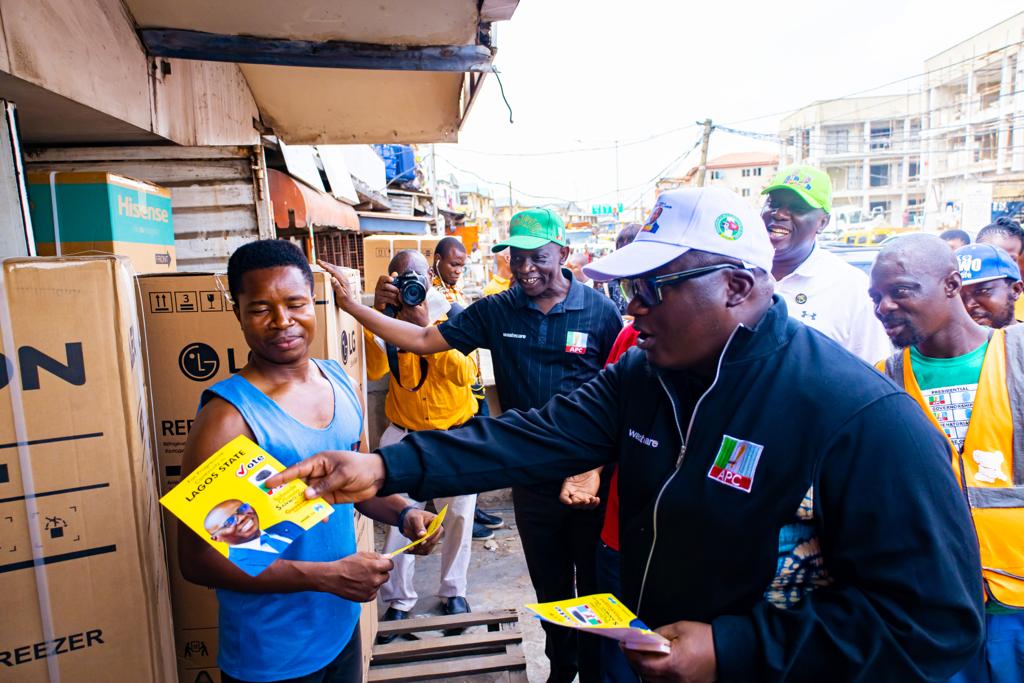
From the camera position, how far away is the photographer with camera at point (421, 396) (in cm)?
356

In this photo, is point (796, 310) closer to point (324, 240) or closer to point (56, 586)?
point (56, 586)

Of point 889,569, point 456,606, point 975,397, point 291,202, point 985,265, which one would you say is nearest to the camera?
point 889,569

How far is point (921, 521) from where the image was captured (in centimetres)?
107

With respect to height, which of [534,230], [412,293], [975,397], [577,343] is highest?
[534,230]

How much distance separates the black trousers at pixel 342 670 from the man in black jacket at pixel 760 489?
0.61 metres

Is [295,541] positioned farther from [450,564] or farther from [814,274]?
[814,274]

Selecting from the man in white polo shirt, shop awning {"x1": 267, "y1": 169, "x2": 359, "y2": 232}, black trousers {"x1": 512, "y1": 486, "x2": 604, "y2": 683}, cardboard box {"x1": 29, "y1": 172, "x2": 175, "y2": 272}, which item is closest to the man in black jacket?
black trousers {"x1": 512, "y1": 486, "x2": 604, "y2": 683}

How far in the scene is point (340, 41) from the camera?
3.33 meters

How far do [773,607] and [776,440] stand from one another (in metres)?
0.35

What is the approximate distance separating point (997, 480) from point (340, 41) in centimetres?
365

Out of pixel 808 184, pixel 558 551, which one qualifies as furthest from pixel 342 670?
pixel 808 184

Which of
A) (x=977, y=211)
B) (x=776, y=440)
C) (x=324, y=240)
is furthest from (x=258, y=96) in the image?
(x=977, y=211)

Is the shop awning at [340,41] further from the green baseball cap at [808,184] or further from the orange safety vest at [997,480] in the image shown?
the orange safety vest at [997,480]

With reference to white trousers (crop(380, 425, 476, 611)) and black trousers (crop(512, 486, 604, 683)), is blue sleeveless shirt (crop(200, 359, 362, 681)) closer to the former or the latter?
black trousers (crop(512, 486, 604, 683))
